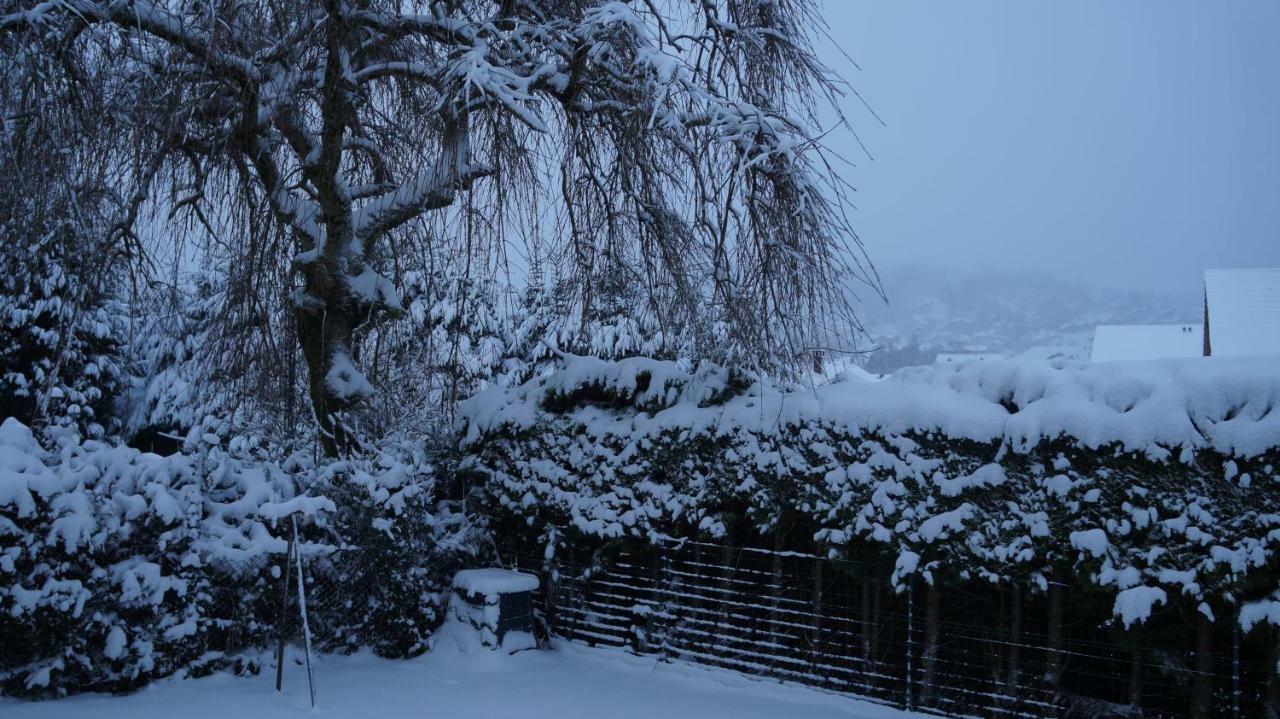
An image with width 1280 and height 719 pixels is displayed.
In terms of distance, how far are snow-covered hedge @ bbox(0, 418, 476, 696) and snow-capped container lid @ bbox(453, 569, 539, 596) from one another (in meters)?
0.24

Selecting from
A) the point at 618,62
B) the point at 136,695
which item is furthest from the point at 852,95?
the point at 136,695

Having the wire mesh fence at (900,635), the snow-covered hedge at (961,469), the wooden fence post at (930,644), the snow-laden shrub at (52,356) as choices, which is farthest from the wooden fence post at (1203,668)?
the snow-laden shrub at (52,356)

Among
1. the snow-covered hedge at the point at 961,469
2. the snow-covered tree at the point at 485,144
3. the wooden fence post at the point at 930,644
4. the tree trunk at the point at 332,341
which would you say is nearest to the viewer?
the snow-covered hedge at the point at 961,469

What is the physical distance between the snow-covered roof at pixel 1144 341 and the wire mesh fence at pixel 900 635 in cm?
3128

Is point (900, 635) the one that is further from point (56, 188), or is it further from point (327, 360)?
point (56, 188)

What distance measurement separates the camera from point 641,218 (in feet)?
19.7

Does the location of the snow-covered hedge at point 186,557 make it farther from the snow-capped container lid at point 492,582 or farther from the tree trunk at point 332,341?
the tree trunk at point 332,341

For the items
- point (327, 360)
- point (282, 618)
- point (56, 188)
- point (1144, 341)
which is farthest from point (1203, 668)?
point (1144, 341)

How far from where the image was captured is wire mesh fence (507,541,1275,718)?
4.24 metres

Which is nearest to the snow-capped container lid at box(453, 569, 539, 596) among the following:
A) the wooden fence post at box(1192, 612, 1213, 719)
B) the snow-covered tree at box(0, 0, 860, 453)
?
the snow-covered tree at box(0, 0, 860, 453)

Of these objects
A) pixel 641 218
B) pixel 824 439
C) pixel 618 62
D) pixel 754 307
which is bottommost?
pixel 824 439

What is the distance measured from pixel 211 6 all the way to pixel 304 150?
5.88 ft

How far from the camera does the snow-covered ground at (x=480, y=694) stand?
431cm

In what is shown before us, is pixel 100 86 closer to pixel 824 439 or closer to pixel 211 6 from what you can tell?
pixel 211 6
